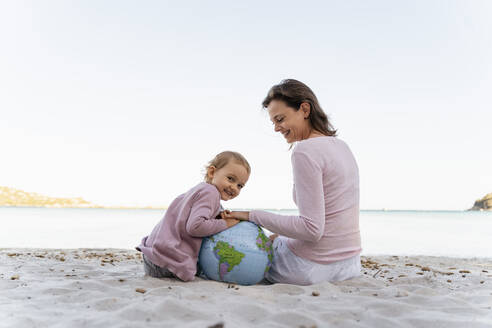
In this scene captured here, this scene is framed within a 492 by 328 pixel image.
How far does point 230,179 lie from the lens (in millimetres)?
4742

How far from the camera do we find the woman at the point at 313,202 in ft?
13.8

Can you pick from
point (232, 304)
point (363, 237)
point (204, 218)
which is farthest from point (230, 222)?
point (363, 237)

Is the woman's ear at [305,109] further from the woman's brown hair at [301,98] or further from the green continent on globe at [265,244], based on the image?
the green continent on globe at [265,244]

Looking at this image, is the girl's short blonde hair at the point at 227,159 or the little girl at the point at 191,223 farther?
the girl's short blonde hair at the point at 227,159

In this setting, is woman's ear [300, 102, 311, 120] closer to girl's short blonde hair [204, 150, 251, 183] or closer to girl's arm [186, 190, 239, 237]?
girl's short blonde hair [204, 150, 251, 183]

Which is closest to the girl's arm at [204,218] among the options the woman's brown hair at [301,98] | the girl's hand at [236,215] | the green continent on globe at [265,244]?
the girl's hand at [236,215]

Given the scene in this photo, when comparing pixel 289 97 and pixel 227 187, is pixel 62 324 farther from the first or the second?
pixel 289 97

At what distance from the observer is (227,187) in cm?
472

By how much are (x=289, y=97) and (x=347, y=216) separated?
5.08ft

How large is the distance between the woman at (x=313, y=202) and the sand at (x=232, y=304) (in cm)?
32

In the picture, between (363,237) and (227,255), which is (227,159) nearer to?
(227,255)

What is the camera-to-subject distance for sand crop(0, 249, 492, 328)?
2967 millimetres

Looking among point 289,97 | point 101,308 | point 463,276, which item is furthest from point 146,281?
Result: point 463,276

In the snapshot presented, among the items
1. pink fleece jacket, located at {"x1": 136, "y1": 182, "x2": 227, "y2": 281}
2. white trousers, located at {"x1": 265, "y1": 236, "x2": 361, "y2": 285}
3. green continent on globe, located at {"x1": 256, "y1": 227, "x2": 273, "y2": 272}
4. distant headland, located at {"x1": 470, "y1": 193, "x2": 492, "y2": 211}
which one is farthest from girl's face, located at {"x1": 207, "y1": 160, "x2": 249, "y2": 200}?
distant headland, located at {"x1": 470, "y1": 193, "x2": 492, "y2": 211}
